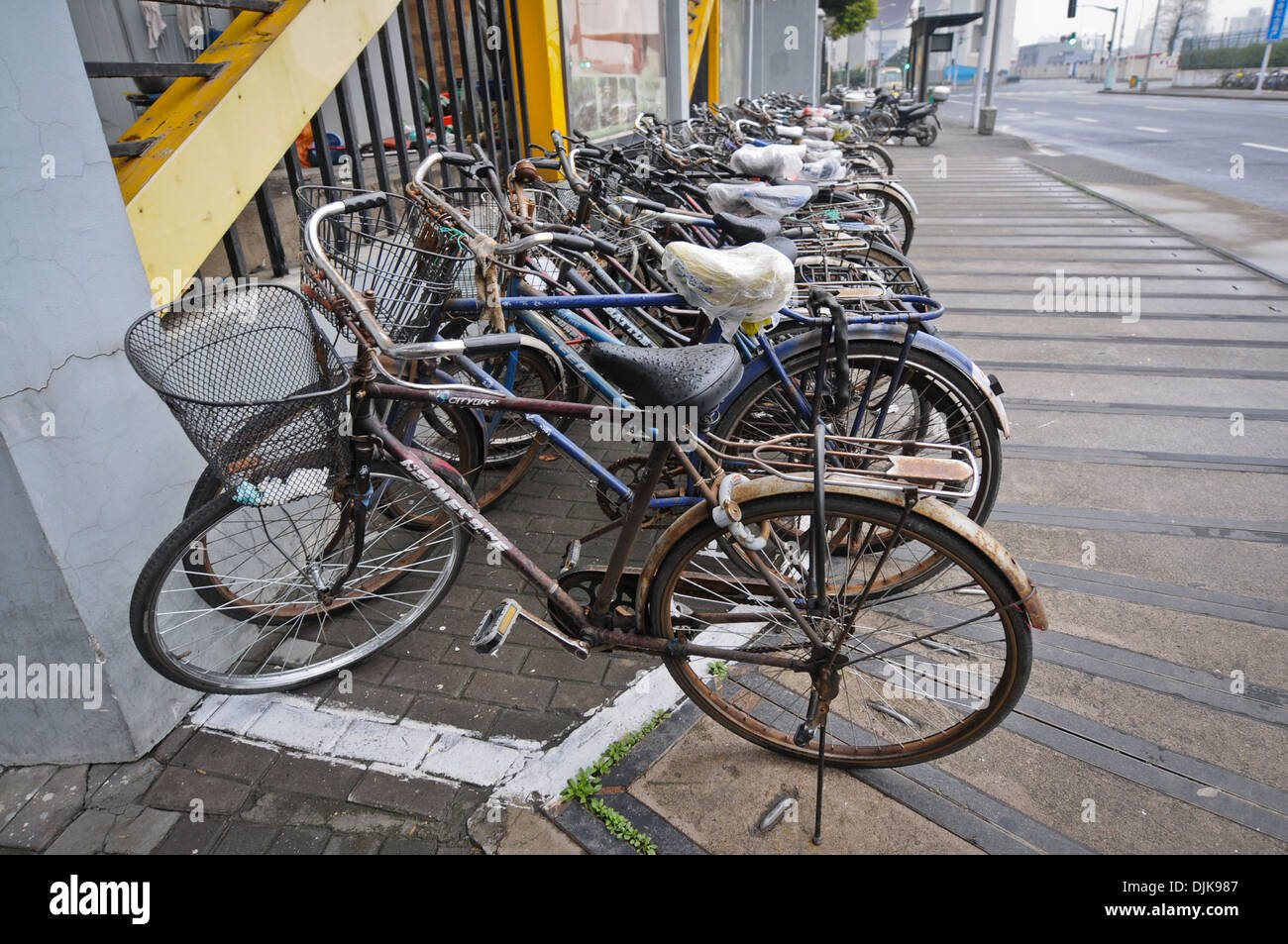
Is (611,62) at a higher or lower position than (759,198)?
higher

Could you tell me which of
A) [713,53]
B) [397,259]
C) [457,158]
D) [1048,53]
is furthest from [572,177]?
[1048,53]

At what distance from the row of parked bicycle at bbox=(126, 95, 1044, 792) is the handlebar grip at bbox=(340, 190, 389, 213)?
0.04 m

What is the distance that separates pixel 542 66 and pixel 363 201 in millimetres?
4231

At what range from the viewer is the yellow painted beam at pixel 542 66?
5.66 m

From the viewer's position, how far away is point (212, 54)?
3.01m

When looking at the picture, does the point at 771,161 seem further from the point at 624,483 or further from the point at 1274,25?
the point at 1274,25

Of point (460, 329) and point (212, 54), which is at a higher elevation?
point (212, 54)

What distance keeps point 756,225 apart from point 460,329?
131 cm

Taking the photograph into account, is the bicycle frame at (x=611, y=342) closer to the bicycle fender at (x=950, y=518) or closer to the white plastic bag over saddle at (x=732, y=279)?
the white plastic bag over saddle at (x=732, y=279)

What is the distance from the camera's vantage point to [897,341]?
279 cm

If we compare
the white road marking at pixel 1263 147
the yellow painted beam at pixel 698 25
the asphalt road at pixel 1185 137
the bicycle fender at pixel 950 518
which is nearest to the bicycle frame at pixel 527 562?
the bicycle fender at pixel 950 518
